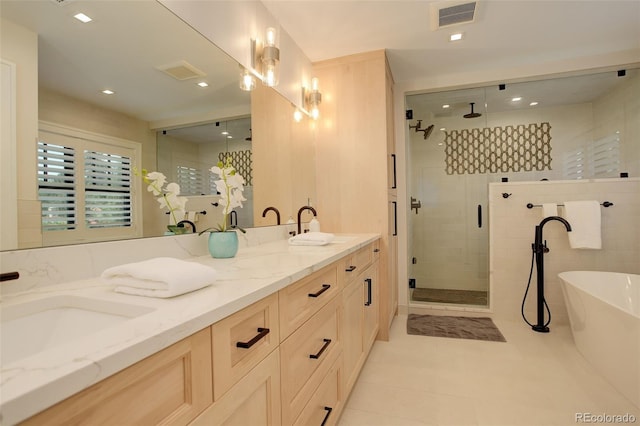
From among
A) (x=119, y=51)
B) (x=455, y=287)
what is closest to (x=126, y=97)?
(x=119, y=51)

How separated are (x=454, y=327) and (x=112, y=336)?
10.1 feet

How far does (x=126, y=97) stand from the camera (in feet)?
3.84

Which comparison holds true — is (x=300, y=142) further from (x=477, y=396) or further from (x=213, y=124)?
(x=477, y=396)

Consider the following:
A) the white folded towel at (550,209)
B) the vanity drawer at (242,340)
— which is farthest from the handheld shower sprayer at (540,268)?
the vanity drawer at (242,340)

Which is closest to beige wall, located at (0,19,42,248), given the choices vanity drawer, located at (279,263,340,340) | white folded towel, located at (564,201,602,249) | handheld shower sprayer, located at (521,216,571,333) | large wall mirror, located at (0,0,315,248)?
large wall mirror, located at (0,0,315,248)

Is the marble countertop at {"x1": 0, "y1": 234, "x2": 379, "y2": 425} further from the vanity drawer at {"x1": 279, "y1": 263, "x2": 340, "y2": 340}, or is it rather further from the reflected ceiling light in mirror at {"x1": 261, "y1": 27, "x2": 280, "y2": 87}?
the reflected ceiling light in mirror at {"x1": 261, "y1": 27, "x2": 280, "y2": 87}

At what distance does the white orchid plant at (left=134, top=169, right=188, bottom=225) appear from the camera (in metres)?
1.25

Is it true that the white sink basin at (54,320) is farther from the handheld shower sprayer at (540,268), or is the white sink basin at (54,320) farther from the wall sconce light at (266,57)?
the handheld shower sprayer at (540,268)

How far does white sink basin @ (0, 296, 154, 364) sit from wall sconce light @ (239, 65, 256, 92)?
4.89ft

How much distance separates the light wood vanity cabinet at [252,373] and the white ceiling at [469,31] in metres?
1.78

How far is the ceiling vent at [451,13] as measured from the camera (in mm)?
2121

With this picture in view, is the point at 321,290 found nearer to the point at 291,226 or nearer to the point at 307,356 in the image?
the point at 307,356

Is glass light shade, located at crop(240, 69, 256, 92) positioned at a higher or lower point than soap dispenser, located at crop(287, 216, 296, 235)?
higher

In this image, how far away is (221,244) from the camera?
1.42m
